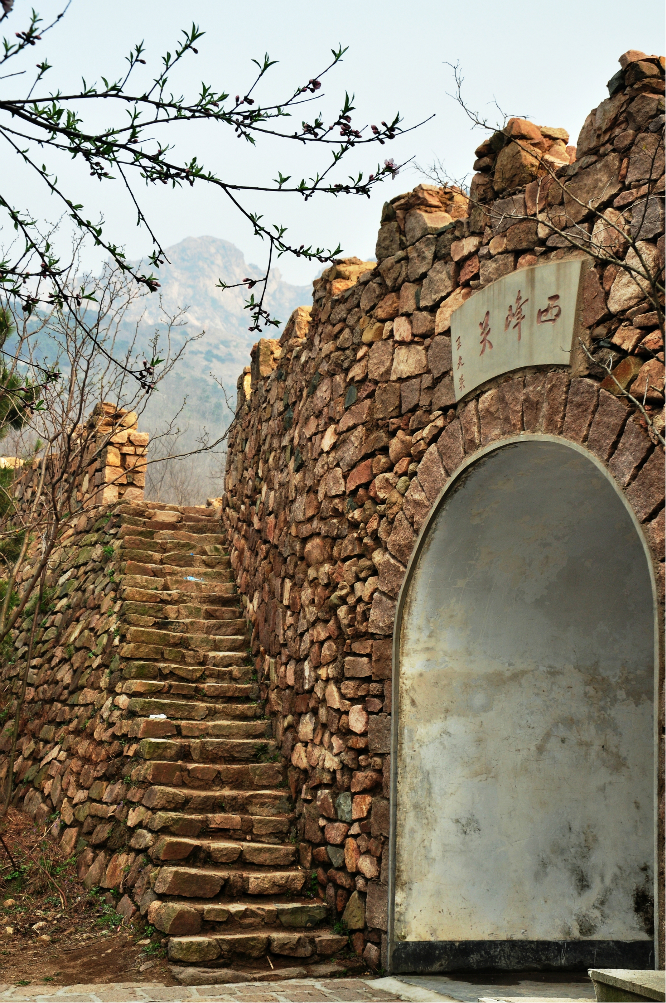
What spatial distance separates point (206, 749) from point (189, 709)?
1.13ft

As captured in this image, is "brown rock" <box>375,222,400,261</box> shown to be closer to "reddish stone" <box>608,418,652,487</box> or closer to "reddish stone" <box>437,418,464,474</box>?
"reddish stone" <box>437,418,464,474</box>

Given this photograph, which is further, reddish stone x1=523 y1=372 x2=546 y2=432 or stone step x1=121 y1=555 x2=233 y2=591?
stone step x1=121 y1=555 x2=233 y2=591

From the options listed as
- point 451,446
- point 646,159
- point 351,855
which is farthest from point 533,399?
point 351,855

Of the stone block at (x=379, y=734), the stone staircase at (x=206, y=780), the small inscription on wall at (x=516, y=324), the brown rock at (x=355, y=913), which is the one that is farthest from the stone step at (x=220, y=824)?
the small inscription on wall at (x=516, y=324)

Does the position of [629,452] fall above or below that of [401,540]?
above

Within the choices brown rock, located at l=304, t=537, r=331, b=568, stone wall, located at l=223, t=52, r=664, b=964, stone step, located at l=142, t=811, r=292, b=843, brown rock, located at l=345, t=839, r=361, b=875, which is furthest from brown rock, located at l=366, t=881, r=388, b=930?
brown rock, located at l=304, t=537, r=331, b=568

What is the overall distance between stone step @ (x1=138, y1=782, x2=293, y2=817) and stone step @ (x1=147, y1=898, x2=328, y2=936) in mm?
628

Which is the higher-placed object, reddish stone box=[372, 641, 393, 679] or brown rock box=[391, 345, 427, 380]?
brown rock box=[391, 345, 427, 380]

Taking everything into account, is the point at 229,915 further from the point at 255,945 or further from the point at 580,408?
the point at 580,408

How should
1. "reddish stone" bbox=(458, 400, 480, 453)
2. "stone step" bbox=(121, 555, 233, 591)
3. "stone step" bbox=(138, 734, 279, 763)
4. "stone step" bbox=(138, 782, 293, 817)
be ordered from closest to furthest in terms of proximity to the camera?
"reddish stone" bbox=(458, 400, 480, 453), "stone step" bbox=(138, 782, 293, 817), "stone step" bbox=(138, 734, 279, 763), "stone step" bbox=(121, 555, 233, 591)

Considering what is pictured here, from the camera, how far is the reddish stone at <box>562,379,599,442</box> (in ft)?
12.5

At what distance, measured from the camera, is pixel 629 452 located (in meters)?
3.62

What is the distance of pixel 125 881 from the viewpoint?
5273mm

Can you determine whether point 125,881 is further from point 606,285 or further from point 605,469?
point 606,285
